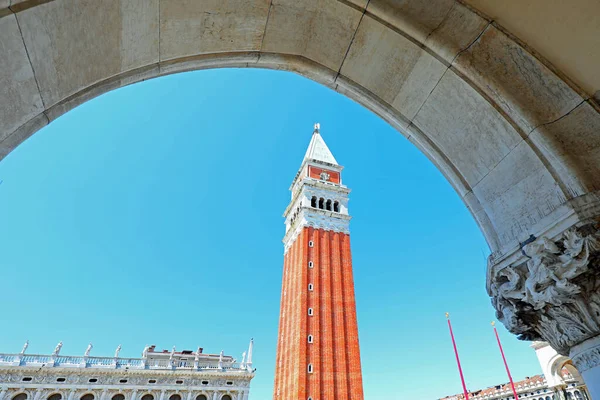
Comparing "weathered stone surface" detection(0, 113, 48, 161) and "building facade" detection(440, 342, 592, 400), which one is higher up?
"building facade" detection(440, 342, 592, 400)

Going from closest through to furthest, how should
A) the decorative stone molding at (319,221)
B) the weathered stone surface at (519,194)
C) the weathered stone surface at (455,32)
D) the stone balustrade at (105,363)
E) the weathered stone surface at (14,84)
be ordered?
the weathered stone surface at (14,84)
the weathered stone surface at (519,194)
the weathered stone surface at (455,32)
the stone balustrade at (105,363)
the decorative stone molding at (319,221)

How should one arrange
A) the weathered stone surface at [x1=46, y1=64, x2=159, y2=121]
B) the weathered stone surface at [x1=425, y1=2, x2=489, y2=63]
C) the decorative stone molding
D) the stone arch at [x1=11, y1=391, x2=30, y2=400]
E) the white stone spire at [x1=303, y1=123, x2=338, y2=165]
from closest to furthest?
the weathered stone surface at [x1=46, y1=64, x2=159, y2=121], the weathered stone surface at [x1=425, y1=2, x2=489, y2=63], the stone arch at [x1=11, y1=391, x2=30, y2=400], the decorative stone molding, the white stone spire at [x1=303, y1=123, x2=338, y2=165]

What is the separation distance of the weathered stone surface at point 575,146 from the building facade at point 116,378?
36335mm

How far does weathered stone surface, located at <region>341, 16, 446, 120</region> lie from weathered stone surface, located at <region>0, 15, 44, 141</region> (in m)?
2.24

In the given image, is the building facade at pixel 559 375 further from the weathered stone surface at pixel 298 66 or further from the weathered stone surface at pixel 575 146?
the weathered stone surface at pixel 298 66

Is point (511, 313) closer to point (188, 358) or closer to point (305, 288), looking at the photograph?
point (305, 288)

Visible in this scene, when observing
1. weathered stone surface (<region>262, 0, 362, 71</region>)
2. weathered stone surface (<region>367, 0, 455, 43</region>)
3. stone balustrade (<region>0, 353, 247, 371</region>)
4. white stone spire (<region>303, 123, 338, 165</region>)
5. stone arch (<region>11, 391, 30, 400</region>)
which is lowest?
stone arch (<region>11, 391, 30, 400</region>)

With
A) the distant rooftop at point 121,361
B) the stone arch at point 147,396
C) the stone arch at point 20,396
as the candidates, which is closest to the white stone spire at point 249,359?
the distant rooftop at point 121,361

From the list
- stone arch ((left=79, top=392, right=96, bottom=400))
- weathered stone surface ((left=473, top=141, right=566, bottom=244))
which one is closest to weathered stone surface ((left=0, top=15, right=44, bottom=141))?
weathered stone surface ((left=473, top=141, right=566, bottom=244))

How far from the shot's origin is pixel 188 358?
35406 millimetres

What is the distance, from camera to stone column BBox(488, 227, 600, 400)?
1990 mm

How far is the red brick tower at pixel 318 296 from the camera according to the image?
26359 millimetres

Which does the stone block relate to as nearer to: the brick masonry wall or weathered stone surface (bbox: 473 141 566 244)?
weathered stone surface (bbox: 473 141 566 244)

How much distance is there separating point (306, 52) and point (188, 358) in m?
39.3
